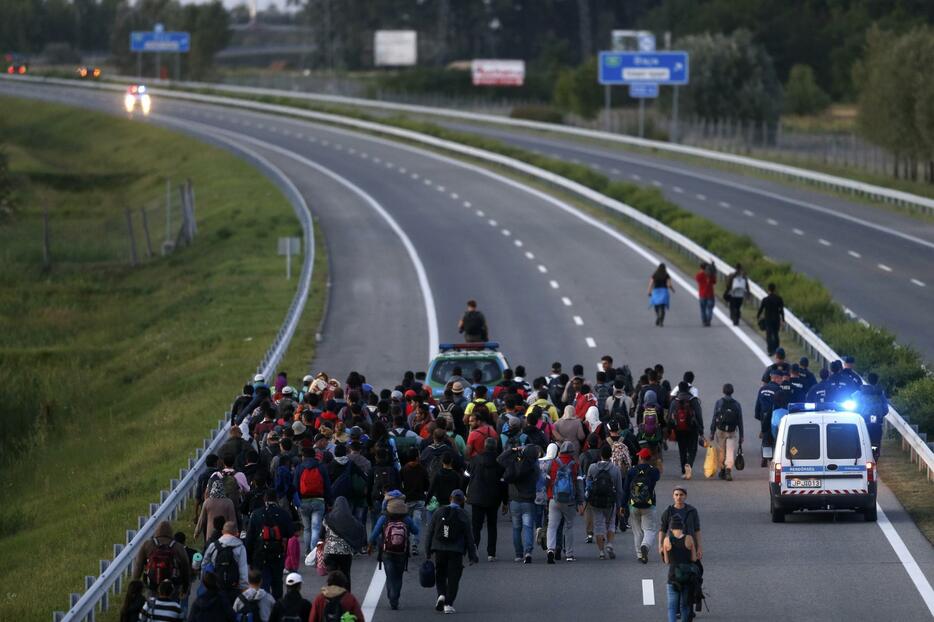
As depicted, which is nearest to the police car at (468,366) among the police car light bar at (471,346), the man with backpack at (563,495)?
the police car light bar at (471,346)

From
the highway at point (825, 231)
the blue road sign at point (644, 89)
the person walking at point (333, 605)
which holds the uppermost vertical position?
the blue road sign at point (644, 89)

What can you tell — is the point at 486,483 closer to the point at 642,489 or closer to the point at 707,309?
the point at 642,489

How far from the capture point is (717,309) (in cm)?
4444

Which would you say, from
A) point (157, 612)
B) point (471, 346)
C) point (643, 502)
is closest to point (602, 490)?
point (643, 502)

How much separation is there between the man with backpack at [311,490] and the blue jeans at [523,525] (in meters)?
2.25

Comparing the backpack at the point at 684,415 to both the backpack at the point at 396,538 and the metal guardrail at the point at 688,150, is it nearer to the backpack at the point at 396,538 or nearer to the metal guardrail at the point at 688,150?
the backpack at the point at 396,538

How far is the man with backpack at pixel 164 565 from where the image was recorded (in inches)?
638

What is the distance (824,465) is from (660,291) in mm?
19321

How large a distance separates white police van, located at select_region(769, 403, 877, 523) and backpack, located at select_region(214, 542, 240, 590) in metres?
8.50

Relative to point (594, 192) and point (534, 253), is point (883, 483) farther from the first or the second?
point (594, 192)

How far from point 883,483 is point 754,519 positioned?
3.11 meters

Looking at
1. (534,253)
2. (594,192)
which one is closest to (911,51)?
(594,192)

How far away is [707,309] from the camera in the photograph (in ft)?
136

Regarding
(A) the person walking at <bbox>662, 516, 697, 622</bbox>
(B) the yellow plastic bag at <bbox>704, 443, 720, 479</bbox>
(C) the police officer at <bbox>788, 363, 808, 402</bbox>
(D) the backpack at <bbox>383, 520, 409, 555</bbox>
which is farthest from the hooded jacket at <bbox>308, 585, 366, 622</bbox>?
(C) the police officer at <bbox>788, 363, 808, 402</bbox>
